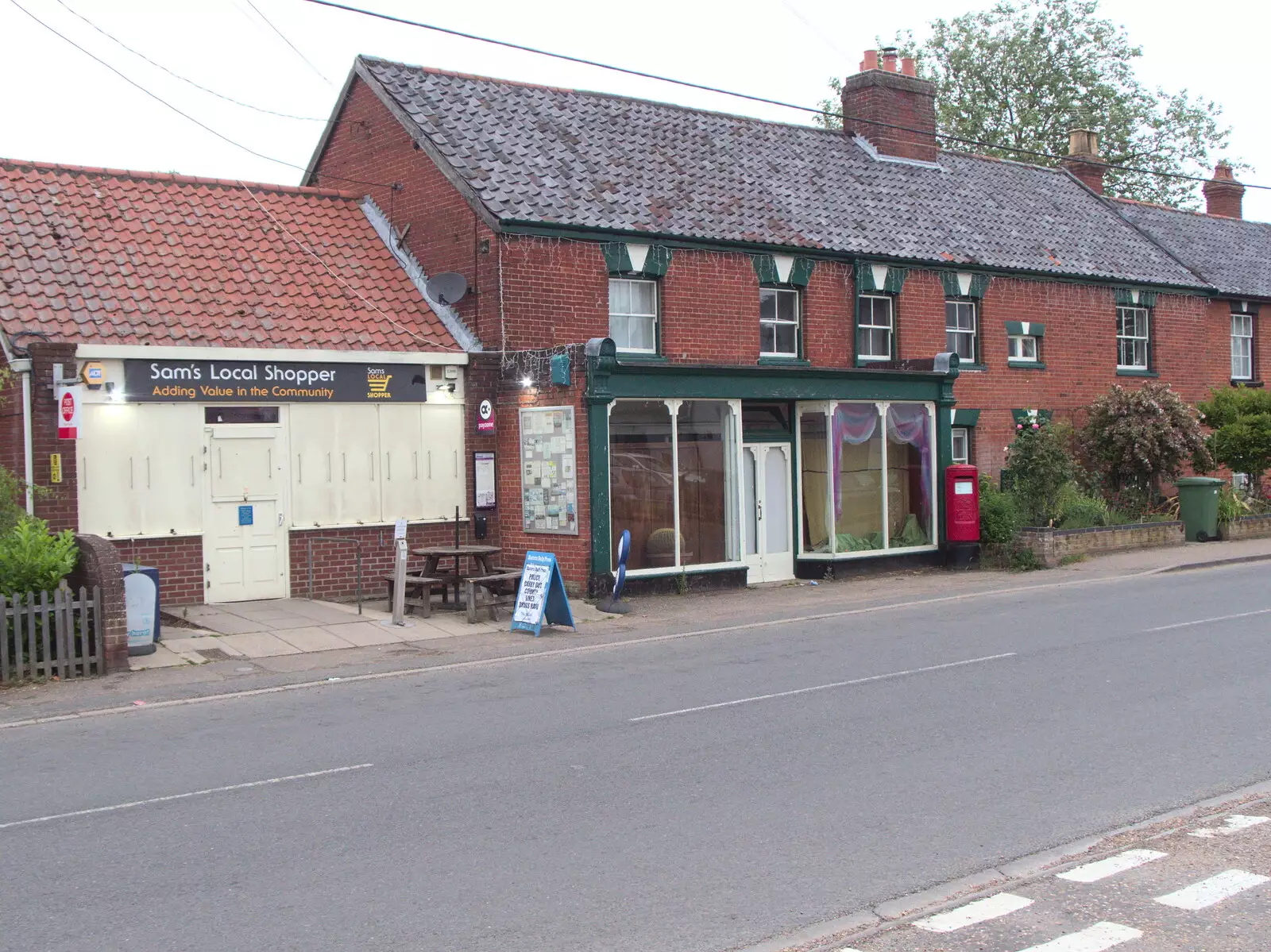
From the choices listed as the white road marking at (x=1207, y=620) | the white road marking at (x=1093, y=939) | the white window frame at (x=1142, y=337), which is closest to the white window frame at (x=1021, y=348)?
the white window frame at (x=1142, y=337)

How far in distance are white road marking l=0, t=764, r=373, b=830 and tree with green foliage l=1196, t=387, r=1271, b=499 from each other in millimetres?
23110

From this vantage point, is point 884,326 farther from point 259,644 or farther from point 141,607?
point 141,607

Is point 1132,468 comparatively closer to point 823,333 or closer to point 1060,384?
point 1060,384

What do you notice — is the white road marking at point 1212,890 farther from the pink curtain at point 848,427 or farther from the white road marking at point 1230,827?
the pink curtain at point 848,427

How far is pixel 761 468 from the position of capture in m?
19.8

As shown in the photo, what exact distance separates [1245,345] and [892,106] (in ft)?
37.2

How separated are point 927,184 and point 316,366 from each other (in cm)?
1421

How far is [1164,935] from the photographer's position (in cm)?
519

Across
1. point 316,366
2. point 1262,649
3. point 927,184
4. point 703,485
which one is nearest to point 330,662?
point 316,366

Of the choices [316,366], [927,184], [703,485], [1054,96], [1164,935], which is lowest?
[1164,935]

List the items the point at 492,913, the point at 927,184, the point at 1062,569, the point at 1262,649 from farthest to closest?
1. the point at 927,184
2. the point at 1062,569
3. the point at 1262,649
4. the point at 492,913

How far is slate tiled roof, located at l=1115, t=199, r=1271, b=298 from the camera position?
30.2 meters

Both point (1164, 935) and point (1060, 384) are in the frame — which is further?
point (1060, 384)

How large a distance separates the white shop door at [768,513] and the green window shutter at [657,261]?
3.02 metres
